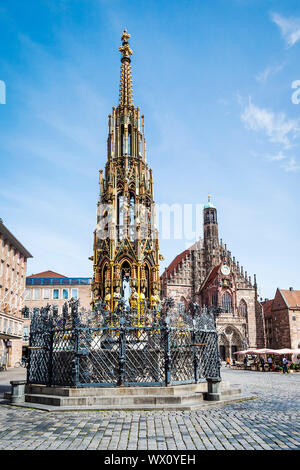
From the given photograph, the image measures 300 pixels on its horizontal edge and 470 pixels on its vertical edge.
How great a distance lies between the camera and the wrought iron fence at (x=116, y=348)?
38.8 feet

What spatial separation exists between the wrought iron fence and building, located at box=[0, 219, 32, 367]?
2339 cm

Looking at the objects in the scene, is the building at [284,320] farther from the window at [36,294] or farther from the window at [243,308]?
the window at [36,294]

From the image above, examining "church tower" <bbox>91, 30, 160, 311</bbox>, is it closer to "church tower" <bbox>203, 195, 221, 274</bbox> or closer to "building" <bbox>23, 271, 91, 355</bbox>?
"building" <bbox>23, 271, 91, 355</bbox>

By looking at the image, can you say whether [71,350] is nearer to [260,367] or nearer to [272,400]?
[272,400]

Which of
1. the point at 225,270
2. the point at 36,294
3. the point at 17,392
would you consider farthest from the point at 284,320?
the point at 17,392

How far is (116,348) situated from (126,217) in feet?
21.8

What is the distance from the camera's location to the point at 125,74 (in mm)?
19734

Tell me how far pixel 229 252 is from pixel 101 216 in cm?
5109

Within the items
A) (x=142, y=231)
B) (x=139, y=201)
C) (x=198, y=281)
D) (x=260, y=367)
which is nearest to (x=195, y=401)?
(x=142, y=231)

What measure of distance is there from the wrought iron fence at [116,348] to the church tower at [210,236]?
179 ft

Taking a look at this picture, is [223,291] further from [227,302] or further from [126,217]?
[126,217]

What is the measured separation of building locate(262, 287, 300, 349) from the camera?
6129 centimetres

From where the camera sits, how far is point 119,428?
25.6 feet

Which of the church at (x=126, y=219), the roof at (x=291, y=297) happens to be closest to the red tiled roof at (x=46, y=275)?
the roof at (x=291, y=297)
